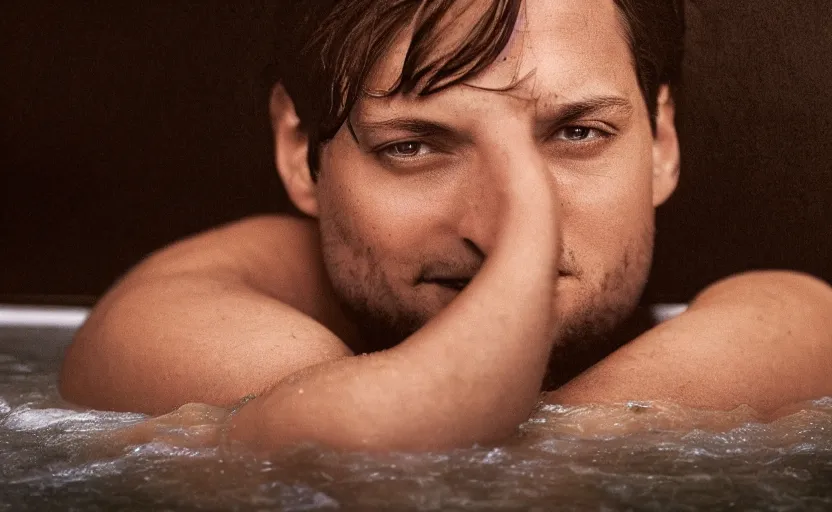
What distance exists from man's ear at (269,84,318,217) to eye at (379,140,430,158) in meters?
0.20

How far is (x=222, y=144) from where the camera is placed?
230 cm

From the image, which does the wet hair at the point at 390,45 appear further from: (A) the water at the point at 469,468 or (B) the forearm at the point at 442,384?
(A) the water at the point at 469,468

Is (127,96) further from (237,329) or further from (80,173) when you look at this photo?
(237,329)

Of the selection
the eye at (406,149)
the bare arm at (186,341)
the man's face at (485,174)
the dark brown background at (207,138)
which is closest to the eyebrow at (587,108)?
the man's face at (485,174)

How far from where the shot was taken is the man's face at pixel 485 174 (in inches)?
52.8

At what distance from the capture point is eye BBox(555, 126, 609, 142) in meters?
1.39

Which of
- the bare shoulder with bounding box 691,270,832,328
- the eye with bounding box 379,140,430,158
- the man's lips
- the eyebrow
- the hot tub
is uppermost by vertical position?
the eyebrow

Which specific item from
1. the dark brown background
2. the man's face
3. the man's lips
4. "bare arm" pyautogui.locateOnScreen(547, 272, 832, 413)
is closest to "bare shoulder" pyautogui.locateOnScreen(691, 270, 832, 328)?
"bare arm" pyautogui.locateOnScreen(547, 272, 832, 413)

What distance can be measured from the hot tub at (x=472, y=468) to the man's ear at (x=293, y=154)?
0.44 m

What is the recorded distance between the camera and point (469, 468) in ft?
3.30

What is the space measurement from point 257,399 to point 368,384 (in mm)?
114

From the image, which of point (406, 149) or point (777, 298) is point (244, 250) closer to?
point (406, 149)

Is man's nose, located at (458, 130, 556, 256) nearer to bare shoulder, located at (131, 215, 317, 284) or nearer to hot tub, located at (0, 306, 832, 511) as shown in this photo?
hot tub, located at (0, 306, 832, 511)

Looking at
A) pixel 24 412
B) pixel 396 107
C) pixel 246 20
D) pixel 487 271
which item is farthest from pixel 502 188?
pixel 246 20
